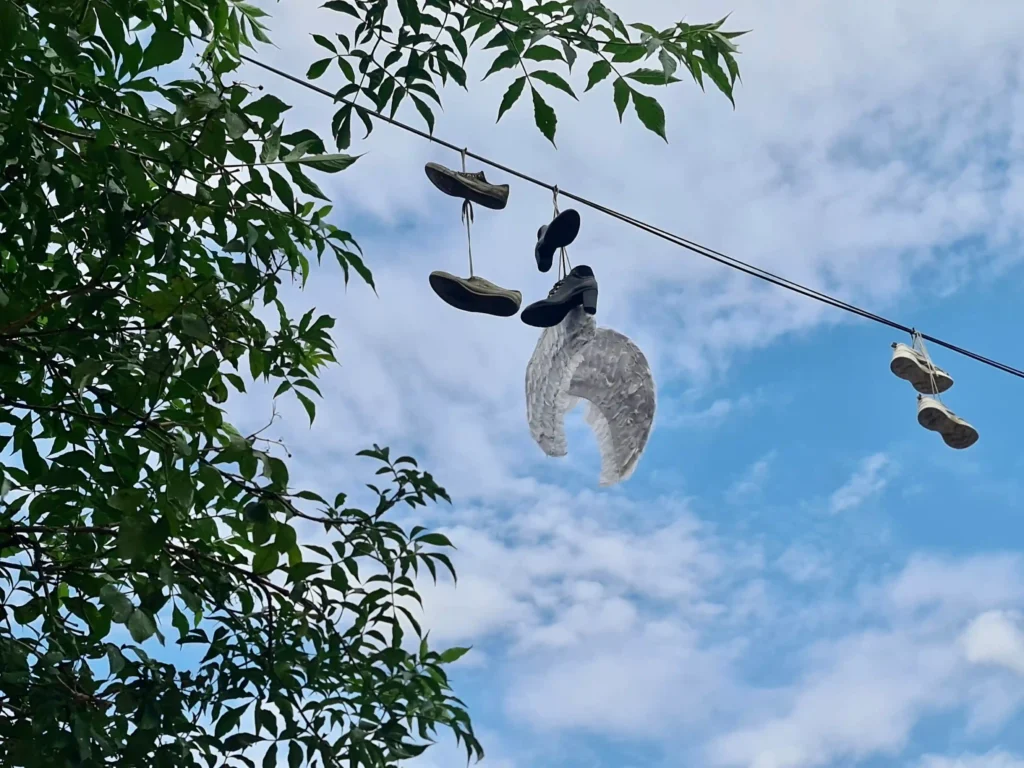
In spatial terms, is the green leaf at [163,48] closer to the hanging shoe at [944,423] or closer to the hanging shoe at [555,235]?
the hanging shoe at [555,235]


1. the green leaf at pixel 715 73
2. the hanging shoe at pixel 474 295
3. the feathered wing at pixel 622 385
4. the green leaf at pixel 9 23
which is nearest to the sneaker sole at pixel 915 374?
the feathered wing at pixel 622 385

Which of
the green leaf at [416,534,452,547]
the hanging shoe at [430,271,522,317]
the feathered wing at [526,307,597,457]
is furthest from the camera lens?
the feathered wing at [526,307,597,457]

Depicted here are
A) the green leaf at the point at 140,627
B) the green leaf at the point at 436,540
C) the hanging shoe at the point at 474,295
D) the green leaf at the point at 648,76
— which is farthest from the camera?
the hanging shoe at the point at 474,295

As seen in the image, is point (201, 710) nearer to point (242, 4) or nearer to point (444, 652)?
point (444, 652)

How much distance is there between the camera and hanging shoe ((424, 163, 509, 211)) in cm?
263

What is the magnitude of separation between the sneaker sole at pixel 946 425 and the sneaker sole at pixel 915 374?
0.12 m

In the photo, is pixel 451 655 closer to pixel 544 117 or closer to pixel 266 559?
pixel 266 559

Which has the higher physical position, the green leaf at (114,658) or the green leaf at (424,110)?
the green leaf at (424,110)

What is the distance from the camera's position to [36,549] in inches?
73.9

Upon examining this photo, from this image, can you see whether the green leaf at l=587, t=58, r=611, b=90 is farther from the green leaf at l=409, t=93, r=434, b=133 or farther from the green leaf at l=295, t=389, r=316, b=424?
the green leaf at l=295, t=389, r=316, b=424

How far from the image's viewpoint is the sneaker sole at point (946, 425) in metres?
3.38

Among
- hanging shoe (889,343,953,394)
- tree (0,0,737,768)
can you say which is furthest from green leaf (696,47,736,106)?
hanging shoe (889,343,953,394)

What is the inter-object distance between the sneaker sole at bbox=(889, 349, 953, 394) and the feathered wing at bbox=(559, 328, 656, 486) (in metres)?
1.14

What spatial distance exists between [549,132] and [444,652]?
0.87 metres
